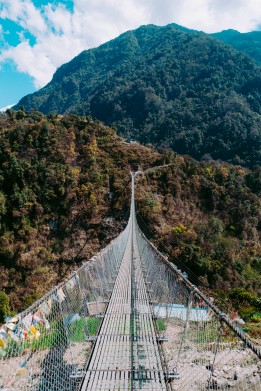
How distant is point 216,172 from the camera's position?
17.2m

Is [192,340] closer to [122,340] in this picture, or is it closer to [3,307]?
[122,340]

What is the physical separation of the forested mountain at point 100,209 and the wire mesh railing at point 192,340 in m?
5.22

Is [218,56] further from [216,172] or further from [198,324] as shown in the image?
[198,324]

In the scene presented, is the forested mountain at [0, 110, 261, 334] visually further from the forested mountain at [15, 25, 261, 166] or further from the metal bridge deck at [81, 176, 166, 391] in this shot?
the forested mountain at [15, 25, 261, 166]

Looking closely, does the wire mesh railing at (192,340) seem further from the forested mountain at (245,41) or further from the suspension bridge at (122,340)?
the forested mountain at (245,41)

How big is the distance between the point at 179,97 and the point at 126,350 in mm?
45393

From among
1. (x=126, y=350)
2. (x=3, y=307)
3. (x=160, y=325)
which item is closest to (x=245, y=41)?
(x=3, y=307)

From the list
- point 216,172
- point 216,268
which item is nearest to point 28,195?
point 216,268

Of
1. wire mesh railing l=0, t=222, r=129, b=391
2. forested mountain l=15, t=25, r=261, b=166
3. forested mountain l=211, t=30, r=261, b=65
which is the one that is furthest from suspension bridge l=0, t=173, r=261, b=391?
forested mountain l=211, t=30, r=261, b=65

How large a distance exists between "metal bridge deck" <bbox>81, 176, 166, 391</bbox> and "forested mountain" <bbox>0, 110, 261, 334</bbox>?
5.53 meters

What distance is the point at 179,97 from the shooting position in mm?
45656

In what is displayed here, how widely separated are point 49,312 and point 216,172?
15263 millimetres

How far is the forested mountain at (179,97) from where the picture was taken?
32.7 metres

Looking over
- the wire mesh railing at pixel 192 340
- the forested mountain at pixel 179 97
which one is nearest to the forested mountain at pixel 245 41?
the forested mountain at pixel 179 97
